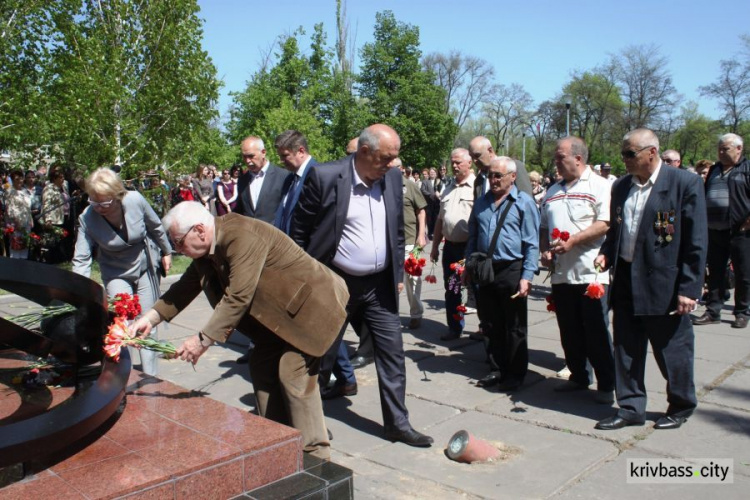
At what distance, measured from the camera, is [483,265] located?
17.6 ft

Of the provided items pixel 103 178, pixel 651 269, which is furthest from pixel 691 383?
pixel 103 178

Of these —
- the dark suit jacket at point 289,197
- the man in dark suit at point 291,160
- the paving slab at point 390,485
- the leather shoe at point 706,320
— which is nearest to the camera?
the paving slab at point 390,485

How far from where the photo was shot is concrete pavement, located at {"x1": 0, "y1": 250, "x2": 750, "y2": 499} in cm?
374

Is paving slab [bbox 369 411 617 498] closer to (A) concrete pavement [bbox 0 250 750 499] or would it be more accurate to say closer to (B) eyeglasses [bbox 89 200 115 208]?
(A) concrete pavement [bbox 0 250 750 499]

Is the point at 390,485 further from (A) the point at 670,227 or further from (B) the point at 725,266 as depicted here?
(B) the point at 725,266

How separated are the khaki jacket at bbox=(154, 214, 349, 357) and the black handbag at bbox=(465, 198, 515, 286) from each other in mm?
1908

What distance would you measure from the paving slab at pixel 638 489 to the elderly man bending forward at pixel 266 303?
1.39 m

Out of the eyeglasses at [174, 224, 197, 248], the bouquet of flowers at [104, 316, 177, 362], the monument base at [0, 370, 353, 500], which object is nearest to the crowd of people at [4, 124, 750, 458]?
the eyeglasses at [174, 224, 197, 248]

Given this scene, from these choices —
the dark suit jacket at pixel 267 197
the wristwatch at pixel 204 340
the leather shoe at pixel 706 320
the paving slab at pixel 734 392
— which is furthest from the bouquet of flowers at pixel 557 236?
the leather shoe at pixel 706 320

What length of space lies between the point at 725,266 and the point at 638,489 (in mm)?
5242

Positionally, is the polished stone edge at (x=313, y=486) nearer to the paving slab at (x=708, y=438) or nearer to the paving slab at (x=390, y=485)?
→ the paving slab at (x=390, y=485)

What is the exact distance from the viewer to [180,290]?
3816mm

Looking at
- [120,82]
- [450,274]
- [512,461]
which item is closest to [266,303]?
[512,461]

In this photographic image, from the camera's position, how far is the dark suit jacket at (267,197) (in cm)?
646
